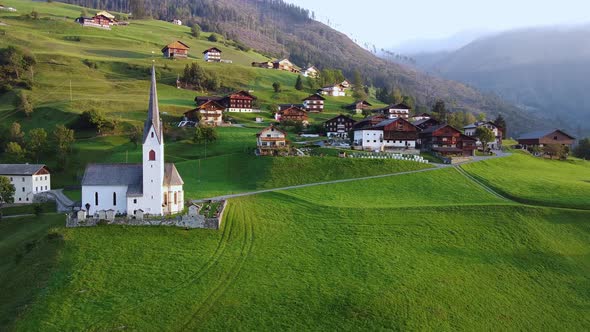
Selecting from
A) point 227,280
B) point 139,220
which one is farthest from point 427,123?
point 227,280

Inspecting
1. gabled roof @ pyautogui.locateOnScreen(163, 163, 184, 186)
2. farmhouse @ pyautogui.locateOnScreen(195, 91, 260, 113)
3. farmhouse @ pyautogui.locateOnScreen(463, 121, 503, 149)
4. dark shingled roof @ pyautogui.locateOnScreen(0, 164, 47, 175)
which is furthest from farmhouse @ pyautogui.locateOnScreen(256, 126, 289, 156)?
farmhouse @ pyautogui.locateOnScreen(463, 121, 503, 149)

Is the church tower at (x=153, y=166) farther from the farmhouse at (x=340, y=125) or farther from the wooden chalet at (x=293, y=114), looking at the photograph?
the wooden chalet at (x=293, y=114)

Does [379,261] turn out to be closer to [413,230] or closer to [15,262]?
[413,230]

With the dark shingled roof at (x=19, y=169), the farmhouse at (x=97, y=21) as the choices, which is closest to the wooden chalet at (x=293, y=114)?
the dark shingled roof at (x=19, y=169)

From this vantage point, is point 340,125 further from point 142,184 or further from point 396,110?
Result: point 142,184

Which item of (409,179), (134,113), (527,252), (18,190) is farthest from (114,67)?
(527,252)

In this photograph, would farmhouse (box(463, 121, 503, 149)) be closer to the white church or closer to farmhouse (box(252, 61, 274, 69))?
the white church
